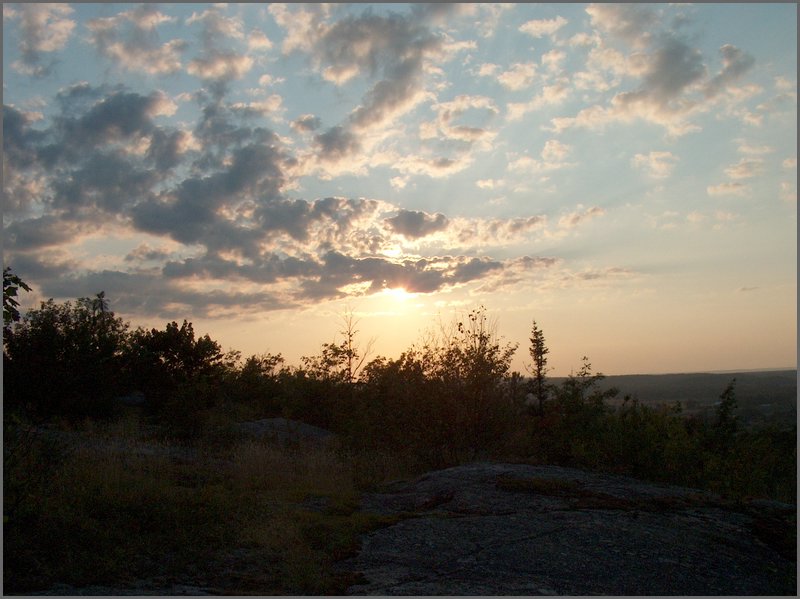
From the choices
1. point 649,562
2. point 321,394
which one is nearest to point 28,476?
point 649,562

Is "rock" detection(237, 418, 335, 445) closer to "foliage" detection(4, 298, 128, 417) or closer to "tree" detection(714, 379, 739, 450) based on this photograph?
"foliage" detection(4, 298, 128, 417)

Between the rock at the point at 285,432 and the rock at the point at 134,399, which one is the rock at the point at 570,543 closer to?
the rock at the point at 285,432

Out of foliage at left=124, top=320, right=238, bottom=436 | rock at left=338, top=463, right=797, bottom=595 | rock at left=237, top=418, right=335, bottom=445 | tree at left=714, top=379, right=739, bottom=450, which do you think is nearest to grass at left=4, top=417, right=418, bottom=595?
rock at left=338, top=463, right=797, bottom=595

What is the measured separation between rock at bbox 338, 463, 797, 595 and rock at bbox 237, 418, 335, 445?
31.7 ft

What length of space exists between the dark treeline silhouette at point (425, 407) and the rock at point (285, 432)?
103 centimetres

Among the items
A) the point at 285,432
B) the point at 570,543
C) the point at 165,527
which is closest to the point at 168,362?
the point at 285,432

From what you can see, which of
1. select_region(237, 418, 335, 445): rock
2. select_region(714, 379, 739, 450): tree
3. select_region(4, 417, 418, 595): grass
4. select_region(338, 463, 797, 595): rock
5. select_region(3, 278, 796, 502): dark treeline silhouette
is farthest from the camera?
select_region(237, 418, 335, 445): rock

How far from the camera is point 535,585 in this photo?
6.52 meters

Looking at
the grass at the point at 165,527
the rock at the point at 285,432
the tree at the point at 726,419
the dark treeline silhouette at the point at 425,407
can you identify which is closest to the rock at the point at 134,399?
the dark treeline silhouette at the point at 425,407

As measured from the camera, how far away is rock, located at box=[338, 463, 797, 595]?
6648 mm

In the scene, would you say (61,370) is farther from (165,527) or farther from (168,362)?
(165,527)

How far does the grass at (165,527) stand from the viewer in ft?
21.2

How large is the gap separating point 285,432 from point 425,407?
24.3 feet

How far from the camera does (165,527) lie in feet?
26.2
